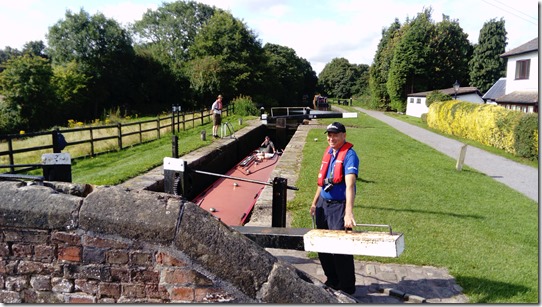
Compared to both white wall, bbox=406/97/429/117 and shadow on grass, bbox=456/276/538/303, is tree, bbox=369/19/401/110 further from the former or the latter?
shadow on grass, bbox=456/276/538/303

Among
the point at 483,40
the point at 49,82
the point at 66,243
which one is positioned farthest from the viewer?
the point at 483,40

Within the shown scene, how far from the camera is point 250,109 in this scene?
102 ft

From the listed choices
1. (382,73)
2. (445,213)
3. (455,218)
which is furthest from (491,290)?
(382,73)

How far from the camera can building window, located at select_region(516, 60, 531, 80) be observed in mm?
22844

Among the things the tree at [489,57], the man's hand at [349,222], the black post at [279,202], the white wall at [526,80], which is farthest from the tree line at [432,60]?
the man's hand at [349,222]

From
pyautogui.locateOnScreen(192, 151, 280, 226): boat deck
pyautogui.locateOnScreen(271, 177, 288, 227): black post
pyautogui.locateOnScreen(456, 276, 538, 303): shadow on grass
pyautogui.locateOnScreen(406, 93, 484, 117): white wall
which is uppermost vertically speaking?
pyautogui.locateOnScreen(406, 93, 484, 117): white wall

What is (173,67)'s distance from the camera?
42.1 metres

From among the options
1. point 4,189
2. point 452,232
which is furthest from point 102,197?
point 452,232

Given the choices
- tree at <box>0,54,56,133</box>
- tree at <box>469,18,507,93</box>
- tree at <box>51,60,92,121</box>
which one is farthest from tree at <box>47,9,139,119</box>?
tree at <box>469,18,507,93</box>

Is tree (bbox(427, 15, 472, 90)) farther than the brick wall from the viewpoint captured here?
Yes

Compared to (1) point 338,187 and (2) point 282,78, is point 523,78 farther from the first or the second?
(2) point 282,78

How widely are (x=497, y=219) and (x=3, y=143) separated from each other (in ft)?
60.4

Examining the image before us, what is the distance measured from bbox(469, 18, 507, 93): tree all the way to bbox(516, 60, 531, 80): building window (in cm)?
2791

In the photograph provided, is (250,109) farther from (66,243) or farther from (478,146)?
(66,243)
